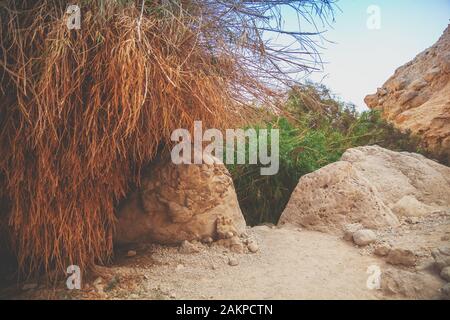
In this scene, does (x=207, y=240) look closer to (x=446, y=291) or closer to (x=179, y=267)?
(x=179, y=267)

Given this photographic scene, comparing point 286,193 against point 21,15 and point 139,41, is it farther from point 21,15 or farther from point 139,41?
point 21,15

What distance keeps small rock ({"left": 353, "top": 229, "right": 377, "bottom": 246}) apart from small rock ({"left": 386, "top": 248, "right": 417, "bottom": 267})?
9.7 inches

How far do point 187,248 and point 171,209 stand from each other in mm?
280

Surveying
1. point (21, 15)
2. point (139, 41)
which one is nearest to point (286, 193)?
point (139, 41)

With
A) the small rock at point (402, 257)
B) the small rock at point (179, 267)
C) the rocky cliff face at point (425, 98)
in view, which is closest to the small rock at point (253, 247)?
the small rock at point (179, 267)

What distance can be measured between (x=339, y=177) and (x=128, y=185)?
1.67 meters

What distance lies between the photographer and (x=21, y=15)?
6.38 ft

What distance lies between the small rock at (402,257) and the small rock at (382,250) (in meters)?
0.04

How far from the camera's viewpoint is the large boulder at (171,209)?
261 centimetres

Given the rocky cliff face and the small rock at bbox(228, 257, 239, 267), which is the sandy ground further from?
the rocky cliff face

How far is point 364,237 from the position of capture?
2.62m

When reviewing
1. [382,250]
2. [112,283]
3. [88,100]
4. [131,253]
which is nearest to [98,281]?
[112,283]

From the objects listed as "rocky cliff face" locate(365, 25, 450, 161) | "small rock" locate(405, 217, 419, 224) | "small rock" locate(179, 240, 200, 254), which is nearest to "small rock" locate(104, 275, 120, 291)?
"small rock" locate(179, 240, 200, 254)
